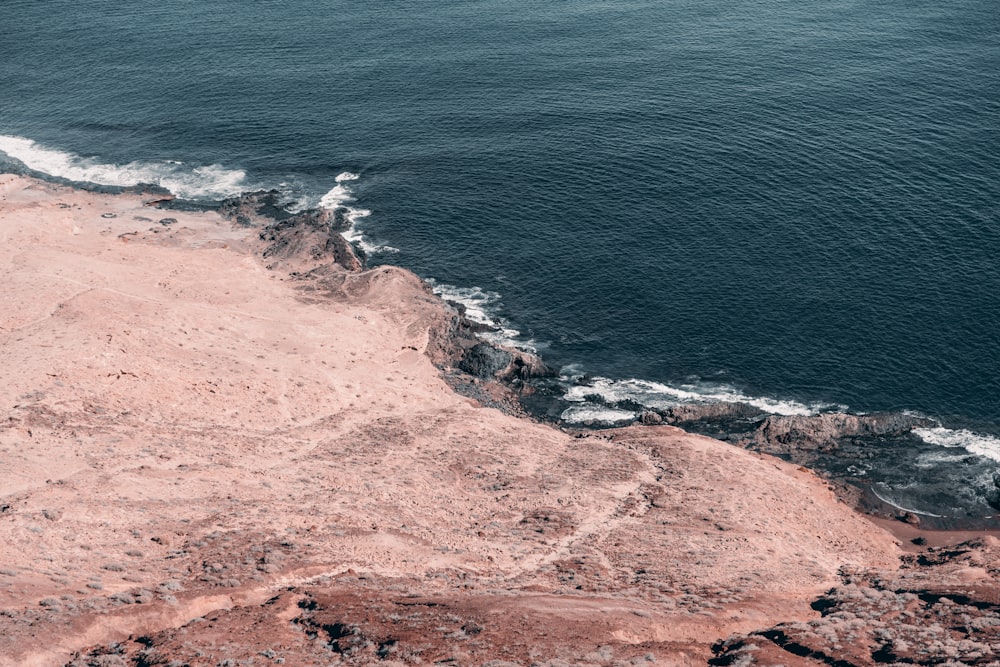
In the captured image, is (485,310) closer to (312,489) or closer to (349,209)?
(349,209)

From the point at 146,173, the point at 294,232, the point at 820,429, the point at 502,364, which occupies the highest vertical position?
the point at 146,173

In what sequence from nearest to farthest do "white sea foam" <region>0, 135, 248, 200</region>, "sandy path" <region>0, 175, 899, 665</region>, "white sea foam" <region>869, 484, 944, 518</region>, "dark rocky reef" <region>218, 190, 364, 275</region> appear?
"sandy path" <region>0, 175, 899, 665</region>
"white sea foam" <region>869, 484, 944, 518</region>
"dark rocky reef" <region>218, 190, 364, 275</region>
"white sea foam" <region>0, 135, 248, 200</region>

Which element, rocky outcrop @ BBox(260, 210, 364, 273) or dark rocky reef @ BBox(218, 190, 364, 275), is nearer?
rocky outcrop @ BBox(260, 210, 364, 273)

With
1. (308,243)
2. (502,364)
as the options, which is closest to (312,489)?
(502,364)

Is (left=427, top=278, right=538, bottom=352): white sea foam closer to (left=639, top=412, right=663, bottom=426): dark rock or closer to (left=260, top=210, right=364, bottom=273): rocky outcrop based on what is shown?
(left=260, top=210, right=364, bottom=273): rocky outcrop

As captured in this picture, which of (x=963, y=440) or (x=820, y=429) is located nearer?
(x=963, y=440)

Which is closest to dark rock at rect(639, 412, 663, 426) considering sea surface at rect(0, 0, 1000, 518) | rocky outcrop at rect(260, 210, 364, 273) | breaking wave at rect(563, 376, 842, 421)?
sea surface at rect(0, 0, 1000, 518)

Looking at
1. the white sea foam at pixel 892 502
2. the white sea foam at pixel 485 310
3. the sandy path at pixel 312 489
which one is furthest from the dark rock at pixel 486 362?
the white sea foam at pixel 892 502

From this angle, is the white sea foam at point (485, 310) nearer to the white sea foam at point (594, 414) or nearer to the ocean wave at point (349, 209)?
the white sea foam at point (594, 414)
